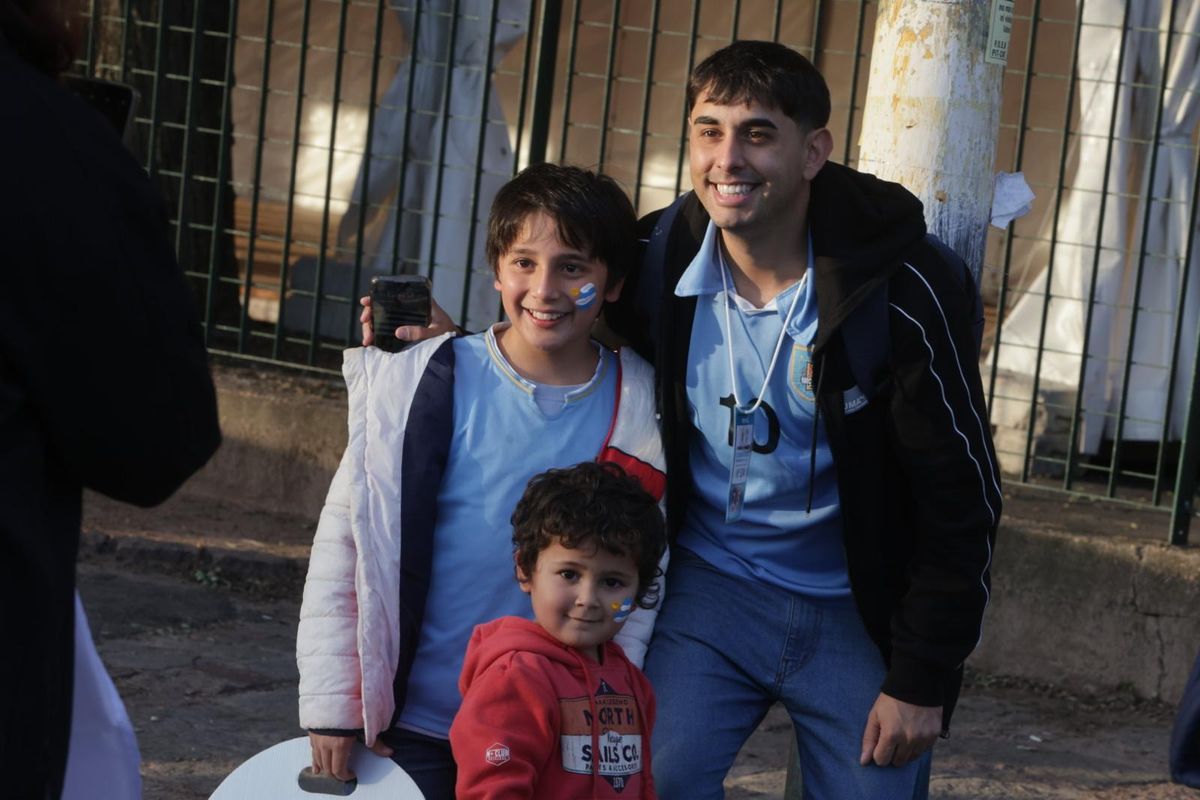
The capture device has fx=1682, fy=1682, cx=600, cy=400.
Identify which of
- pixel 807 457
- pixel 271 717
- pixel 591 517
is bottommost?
pixel 271 717

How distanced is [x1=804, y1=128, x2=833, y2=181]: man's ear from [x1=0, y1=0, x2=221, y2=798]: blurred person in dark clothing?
1.44 metres

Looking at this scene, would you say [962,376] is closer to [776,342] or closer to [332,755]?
[776,342]

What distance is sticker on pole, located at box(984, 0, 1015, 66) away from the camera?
3.40 metres

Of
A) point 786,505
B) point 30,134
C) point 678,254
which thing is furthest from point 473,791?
point 30,134

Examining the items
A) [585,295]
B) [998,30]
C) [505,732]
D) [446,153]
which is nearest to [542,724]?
[505,732]

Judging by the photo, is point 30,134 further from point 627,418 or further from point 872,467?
point 872,467

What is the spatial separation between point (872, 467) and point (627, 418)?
0.44 metres

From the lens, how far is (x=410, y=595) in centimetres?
286

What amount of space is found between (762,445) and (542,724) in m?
0.71

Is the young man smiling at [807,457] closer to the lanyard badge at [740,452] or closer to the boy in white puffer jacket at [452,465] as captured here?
the lanyard badge at [740,452]

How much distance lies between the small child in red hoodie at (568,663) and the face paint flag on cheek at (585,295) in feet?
1.03

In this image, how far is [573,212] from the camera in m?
2.99

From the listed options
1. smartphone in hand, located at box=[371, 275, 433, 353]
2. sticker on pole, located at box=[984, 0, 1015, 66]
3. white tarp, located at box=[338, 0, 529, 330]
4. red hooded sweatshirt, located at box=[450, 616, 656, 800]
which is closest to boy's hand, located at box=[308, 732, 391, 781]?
red hooded sweatshirt, located at box=[450, 616, 656, 800]

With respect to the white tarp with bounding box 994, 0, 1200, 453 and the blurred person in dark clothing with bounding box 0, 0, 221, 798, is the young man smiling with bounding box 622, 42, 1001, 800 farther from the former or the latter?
the white tarp with bounding box 994, 0, 1200, 453
